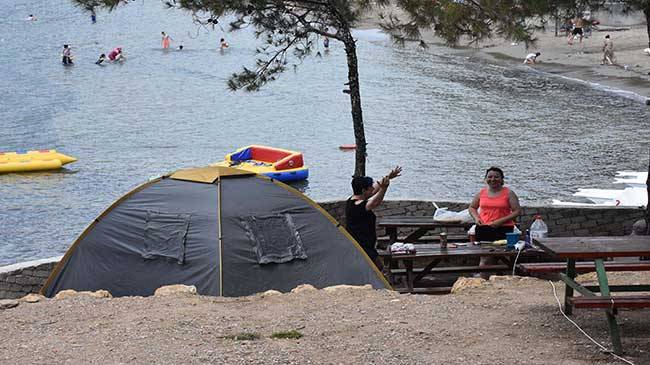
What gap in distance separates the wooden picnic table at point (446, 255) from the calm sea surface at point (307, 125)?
3.63 meters

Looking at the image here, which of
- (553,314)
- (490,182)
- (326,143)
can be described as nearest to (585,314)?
(553,314)

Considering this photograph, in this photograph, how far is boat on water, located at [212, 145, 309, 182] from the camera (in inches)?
987

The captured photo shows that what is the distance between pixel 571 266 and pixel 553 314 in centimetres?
54

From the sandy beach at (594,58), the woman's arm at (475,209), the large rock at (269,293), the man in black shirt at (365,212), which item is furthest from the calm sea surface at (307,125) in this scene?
the large rock at (269,293)

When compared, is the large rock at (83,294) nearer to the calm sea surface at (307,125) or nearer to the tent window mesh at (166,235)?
the tent window mesh at (166,235)

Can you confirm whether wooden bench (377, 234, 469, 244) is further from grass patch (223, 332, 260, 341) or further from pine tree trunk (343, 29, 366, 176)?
grass patch (223, 332, 260, 341)

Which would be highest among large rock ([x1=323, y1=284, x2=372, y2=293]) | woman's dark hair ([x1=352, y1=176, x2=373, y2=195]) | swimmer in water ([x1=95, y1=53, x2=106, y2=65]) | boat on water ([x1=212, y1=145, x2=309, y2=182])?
woman's dark hair ([x1=352, y1=176, x2=373, y2=195])

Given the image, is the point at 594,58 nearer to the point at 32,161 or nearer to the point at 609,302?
the point at 32,161

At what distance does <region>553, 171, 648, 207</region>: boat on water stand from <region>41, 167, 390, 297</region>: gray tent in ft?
31.3

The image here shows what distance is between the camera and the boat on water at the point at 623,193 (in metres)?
19.9

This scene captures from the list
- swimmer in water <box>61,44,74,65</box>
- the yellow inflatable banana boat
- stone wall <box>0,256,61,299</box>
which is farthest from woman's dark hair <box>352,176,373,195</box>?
swimmer in water <box>61,44,74,65</box>

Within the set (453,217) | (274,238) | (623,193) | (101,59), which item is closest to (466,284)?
(274,238)

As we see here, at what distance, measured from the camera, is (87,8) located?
13414mm

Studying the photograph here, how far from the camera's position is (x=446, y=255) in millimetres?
10344
